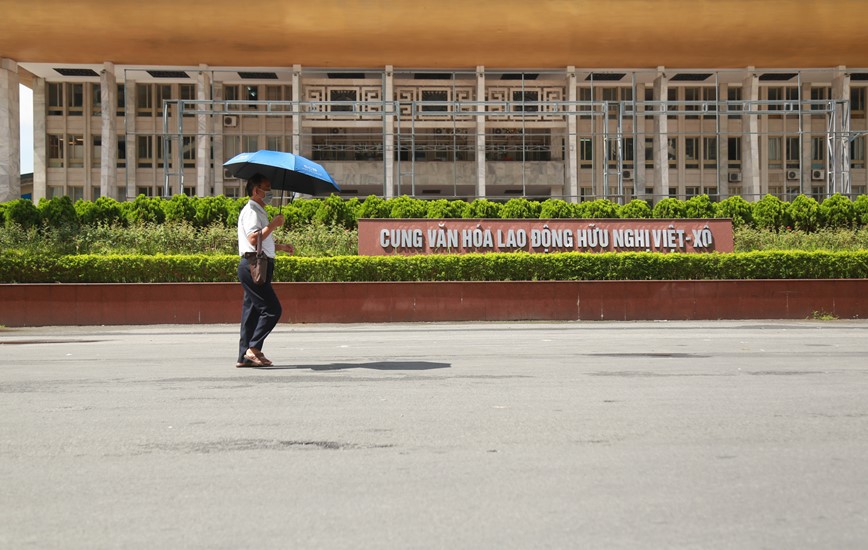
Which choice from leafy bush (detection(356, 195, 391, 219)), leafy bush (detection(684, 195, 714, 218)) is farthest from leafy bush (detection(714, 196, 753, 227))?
leafy bush (detection(356, 195, 391, 219))

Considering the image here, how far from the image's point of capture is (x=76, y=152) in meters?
48.7

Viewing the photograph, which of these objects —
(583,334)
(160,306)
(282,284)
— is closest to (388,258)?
(282,284)

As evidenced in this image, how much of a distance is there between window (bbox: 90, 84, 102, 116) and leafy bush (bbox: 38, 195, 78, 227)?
2812cm

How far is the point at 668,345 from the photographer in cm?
1166

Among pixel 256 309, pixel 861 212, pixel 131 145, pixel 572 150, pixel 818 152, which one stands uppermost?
pixel 131 145

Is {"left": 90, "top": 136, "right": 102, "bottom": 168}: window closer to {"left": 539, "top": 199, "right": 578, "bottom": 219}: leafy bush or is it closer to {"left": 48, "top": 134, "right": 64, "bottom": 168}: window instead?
{"left": 48, "top": 134, "right": 64, "bottom": 168}: window

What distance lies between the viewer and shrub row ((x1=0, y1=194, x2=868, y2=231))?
2272 cm

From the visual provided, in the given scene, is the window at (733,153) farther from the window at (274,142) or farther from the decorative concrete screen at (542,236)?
the decorative concrete screen at (542,236)

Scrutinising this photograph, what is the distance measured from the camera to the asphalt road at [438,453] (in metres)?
3.66

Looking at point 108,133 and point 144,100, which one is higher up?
point 144,100

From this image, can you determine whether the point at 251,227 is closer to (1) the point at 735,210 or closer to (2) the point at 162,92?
(1) the point at 735,210

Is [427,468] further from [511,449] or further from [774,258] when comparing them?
[774,258]

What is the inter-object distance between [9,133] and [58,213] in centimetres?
1786

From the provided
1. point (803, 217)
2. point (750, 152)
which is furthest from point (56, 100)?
point (803, 217)
